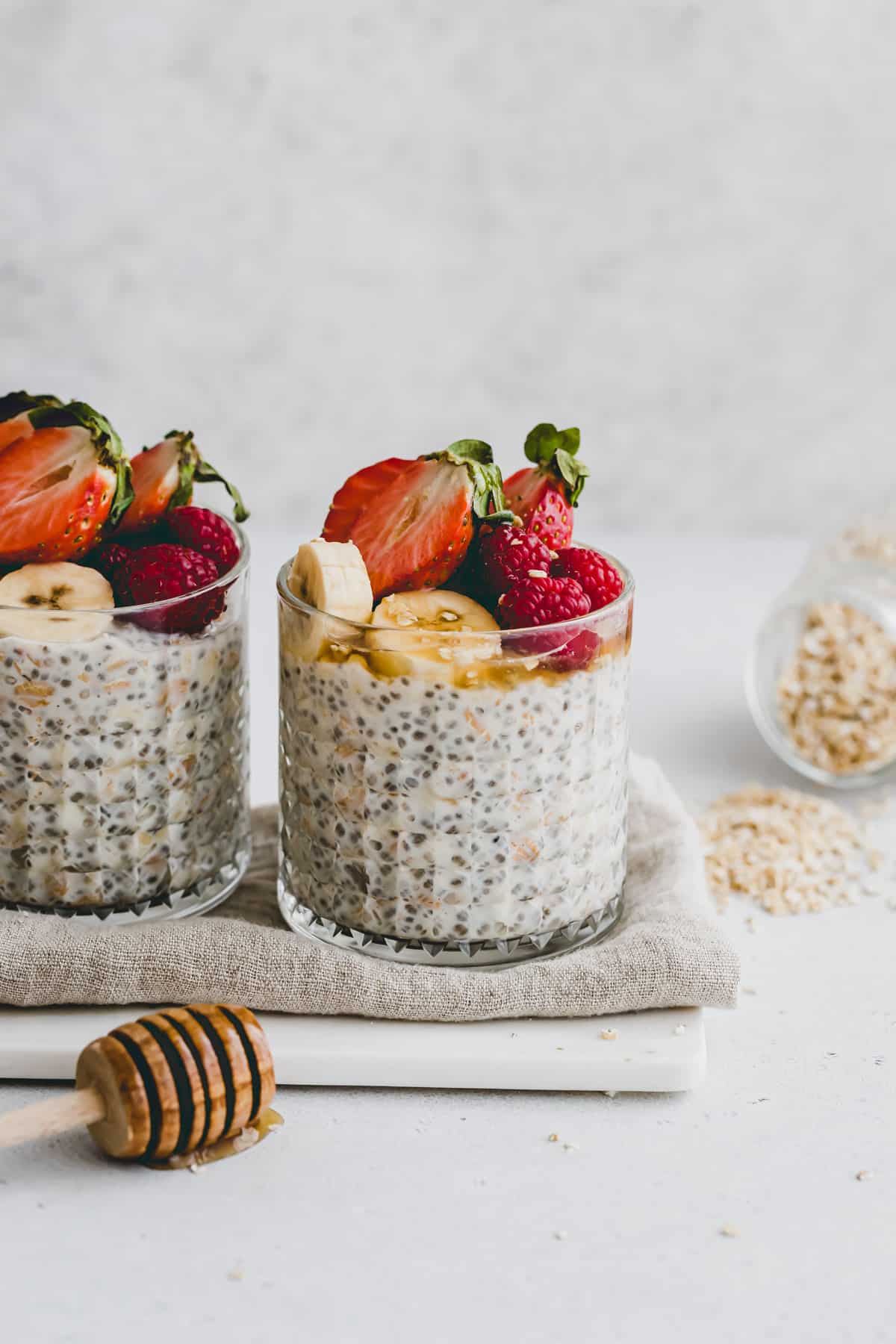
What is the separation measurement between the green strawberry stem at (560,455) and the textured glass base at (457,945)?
31cm

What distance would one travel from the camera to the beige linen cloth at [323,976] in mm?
1051

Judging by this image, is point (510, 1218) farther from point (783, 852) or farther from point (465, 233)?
point (465, 233)

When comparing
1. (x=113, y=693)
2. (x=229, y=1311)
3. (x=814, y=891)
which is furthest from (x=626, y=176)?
(x=229, y=1311)

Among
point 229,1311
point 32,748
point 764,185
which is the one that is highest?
point 764,185

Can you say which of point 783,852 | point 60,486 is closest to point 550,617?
point 60,486

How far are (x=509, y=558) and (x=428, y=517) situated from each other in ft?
0.20

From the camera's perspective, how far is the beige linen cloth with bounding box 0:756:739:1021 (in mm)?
1051

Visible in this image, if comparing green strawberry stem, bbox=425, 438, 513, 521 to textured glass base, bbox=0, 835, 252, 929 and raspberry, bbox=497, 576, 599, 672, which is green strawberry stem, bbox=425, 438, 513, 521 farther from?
textured glass base, bbox=0, 835, 252, 929

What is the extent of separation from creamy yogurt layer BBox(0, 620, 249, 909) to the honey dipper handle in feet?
0.75

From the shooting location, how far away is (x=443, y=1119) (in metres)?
1.01

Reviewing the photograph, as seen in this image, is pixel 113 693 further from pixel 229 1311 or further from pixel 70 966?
pixel 229 1311

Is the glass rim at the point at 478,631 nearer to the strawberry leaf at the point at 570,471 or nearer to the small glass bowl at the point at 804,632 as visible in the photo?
the strawberry leaf at the point at 570,471

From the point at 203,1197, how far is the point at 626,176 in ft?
5.77

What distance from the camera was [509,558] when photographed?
106 centimetres
